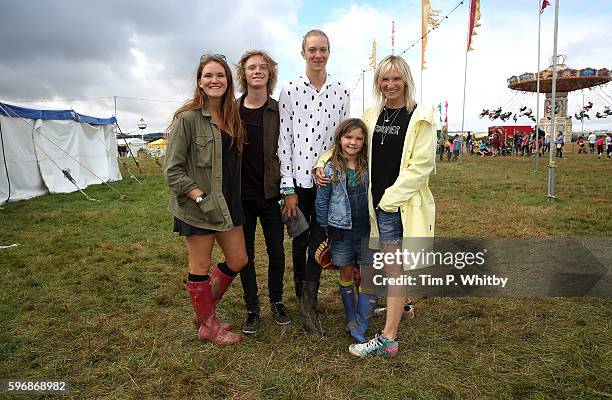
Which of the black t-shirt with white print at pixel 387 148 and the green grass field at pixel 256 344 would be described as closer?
the green grass field at pixel 256 344

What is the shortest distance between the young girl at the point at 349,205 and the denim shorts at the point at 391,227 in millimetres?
190

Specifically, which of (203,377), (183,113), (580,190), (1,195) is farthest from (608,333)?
(1,195)

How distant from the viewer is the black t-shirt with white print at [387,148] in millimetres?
2566

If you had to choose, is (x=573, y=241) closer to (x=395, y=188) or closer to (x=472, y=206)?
(x=472, y=206)

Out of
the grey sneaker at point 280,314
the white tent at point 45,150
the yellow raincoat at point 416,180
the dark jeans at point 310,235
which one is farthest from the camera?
the white tent at point 45,150

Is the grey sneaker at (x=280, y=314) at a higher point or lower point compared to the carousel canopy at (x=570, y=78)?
lower

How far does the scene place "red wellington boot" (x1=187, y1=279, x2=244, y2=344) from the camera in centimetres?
286

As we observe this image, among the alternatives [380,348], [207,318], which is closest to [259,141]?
[207,318]

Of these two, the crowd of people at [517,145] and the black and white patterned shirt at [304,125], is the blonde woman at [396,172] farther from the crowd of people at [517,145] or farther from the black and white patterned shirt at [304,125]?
the crowd of people at [517,145]

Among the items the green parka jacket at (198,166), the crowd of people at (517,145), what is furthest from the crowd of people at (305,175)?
the crowd of people at (517,145)

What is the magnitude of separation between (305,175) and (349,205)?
0.39 meters

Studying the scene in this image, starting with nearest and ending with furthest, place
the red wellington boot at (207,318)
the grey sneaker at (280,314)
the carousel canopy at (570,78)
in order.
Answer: the red wellington boot at (207,318)
the grey sneaker at (280,314)
the carousel canopy at (570,78)

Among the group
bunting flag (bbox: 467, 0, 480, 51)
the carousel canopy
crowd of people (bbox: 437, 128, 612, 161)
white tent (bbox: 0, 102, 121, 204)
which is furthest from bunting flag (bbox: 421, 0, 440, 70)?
the carousel canopy

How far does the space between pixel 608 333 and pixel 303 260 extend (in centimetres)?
218
